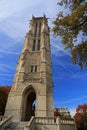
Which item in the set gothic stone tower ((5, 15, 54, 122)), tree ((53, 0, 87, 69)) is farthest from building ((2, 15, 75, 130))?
tree ((53, 0, 87, 69))

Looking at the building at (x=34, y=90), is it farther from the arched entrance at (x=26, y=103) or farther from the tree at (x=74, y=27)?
the tree at (x=74, y=27)

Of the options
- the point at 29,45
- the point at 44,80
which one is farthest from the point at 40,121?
the point at 29,45

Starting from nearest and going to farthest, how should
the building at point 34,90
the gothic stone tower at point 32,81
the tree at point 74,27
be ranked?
the tree at point 74,27 < the building at point 34,90 < the gothic stone tower at point 32,81

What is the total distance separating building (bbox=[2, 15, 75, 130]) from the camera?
19781mm

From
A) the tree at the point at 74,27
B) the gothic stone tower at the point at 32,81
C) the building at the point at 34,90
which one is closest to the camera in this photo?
the tree at the point at 74,27

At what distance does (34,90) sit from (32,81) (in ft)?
5.34

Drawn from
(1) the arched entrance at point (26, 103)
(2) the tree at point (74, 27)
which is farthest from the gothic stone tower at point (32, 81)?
(2) the tree at point (74, 27)

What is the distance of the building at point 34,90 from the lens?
64.9ft

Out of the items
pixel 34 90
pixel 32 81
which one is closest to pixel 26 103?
pixel 34 90

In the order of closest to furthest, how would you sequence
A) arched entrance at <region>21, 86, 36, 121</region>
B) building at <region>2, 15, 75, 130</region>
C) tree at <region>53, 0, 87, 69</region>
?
tree at <region>53, 0, 87, 69</region>
building at <region>2, 15, 75, 130</region>
arched entrance at <region>21, 86, 36, 121</region>

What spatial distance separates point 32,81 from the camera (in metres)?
28.0

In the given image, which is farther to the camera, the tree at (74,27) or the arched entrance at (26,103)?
the arched entrance at (26,103)

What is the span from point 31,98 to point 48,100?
7.67 m

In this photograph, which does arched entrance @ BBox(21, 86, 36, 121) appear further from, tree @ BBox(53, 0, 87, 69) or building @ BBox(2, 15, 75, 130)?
tree @ BBox(53, 0, 87, 69)
